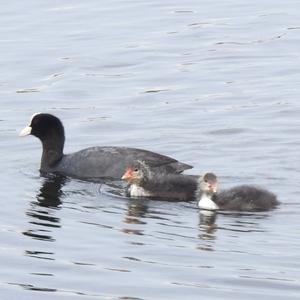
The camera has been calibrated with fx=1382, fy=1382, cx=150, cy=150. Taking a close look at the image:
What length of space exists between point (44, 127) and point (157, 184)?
2.78 m

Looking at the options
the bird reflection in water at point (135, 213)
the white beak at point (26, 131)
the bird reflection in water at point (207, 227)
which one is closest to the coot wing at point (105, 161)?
the white beak at point (26, 131)

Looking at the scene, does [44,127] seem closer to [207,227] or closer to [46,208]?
[46,208]

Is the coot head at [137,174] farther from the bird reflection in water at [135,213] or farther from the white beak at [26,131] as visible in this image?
the white beak at [26,131]

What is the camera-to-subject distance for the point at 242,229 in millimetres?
13742

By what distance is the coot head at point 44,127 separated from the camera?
57.8 feet

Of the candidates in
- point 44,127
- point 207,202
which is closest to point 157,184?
point 207,202

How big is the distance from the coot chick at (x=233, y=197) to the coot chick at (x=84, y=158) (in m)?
1.23

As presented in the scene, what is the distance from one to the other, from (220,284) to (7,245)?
2.46 meters

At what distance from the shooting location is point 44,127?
699 inches

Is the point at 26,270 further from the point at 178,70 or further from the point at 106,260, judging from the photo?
the point at 178,70

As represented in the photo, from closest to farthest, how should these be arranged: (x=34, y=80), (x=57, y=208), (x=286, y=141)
Result: (x=57, y=208) < (x=286, y=141) < (x=34, y=80)

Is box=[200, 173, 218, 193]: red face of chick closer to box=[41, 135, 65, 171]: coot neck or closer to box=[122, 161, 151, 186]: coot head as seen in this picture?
box=[122, 161, 151, 186]: coot head

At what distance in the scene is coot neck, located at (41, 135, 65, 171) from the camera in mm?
17344

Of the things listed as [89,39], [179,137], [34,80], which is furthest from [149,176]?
[89,39]
